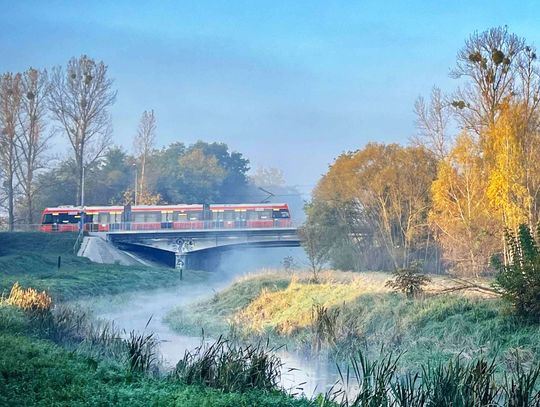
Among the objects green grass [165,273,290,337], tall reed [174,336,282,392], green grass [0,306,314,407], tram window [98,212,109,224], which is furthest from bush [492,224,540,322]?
tram window [98,212,109,224]

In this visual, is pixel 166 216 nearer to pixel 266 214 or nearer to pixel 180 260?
pixel 180 260

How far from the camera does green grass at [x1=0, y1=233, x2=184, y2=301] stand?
27486mm

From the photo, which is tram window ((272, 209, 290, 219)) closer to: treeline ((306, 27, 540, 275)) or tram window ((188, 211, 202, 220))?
tram window ((188, 211, 202, 220))

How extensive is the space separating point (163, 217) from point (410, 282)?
38.2 m

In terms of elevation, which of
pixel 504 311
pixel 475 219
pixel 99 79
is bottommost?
pixel 504 311

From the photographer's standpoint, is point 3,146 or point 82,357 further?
point 3,146

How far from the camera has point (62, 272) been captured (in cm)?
3266

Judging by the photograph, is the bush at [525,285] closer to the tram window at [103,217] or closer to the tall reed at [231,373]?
the tall reed at [231,373]

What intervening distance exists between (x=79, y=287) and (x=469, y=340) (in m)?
18.8

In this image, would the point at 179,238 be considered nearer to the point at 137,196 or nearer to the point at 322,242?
the point at 137,196

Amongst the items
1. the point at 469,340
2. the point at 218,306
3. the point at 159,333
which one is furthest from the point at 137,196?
the point at 469,340

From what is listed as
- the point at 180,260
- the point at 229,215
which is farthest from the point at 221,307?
the point at 229,215

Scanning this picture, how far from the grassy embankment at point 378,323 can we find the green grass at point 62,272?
5922 millimetres

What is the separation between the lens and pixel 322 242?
3512 cm
